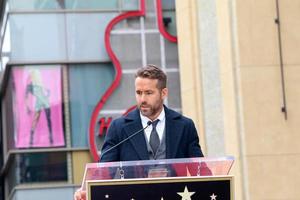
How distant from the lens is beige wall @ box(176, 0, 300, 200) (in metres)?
24.2

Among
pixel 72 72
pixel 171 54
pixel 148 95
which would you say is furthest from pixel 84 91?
pixel 148 95

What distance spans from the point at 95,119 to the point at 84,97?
3.09ft

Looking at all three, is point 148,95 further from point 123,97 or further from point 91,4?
point 91,4

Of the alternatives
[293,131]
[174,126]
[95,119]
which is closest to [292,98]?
[293,131]

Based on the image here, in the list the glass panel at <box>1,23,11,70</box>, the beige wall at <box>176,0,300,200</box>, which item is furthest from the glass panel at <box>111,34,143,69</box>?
the beige wall at <box>176,0,300,200</box>

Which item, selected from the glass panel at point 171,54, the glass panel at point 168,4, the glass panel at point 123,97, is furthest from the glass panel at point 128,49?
the glass panel at point 168,4

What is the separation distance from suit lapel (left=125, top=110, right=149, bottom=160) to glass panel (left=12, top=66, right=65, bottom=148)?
22183mm

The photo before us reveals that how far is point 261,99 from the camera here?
2450cm

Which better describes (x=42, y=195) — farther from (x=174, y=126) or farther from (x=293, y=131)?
(x=174, y=126)

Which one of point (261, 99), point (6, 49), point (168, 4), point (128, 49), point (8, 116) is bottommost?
point (261, 99)

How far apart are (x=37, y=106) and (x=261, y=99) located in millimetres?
8096

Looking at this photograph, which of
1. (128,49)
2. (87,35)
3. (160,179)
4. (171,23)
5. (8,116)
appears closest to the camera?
(160,179)

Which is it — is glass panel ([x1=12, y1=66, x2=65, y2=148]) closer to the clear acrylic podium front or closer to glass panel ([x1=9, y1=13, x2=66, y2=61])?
glass panel ([x1=9, y1=13, x2=66, y2=61])

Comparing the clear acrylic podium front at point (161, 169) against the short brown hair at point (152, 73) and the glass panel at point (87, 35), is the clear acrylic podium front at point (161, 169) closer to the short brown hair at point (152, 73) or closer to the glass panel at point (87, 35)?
the short brown hair at point (152, 73)
